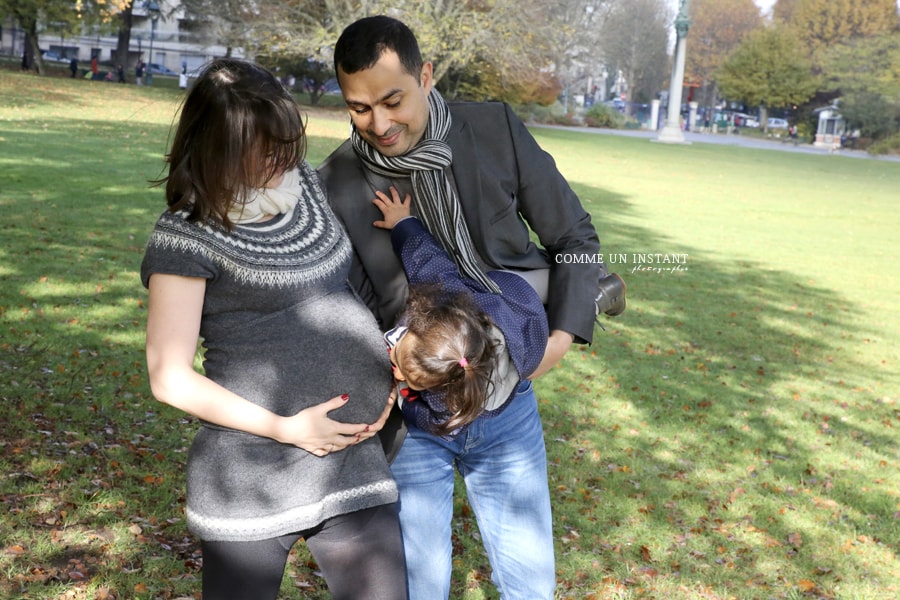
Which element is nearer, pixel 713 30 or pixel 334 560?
pixel 334 560

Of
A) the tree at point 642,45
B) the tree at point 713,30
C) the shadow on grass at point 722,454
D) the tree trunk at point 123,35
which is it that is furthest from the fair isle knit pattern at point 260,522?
the tree at point 713,30

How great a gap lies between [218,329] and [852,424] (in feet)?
21.8

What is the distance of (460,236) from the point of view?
8.62 feet

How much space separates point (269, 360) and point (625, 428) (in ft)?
17.0

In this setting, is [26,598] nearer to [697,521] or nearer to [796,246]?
[697,521]

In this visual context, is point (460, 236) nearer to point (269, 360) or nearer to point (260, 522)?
point (269, 360)

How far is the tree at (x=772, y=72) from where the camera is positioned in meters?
71.9

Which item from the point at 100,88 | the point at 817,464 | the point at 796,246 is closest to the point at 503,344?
the point at 817,464

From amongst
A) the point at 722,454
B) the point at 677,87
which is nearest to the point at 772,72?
the point at 677,87

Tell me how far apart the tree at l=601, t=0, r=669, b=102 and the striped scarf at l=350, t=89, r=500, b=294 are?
7815 cm

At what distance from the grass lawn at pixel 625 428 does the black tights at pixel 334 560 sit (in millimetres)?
2123

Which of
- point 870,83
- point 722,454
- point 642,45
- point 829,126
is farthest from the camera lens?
point 642,45

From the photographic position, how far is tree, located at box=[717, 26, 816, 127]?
236 feet

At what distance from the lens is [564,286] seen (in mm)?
2770
